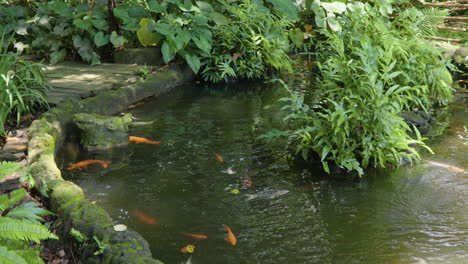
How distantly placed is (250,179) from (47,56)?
16.3ft

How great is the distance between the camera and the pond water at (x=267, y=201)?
11.0 ft

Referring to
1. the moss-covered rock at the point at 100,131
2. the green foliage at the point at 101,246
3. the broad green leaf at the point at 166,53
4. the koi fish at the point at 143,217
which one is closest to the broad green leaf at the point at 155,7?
the broad green leaf at the point at 166,53

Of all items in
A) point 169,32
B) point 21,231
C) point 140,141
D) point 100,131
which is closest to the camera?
point 21,231

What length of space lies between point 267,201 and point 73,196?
59.1 inches

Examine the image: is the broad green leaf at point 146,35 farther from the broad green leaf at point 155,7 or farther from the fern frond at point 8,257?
the fern frond at point 8,257

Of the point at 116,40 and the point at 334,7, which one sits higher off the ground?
the point at 334,7

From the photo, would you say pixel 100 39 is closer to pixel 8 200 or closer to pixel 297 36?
pixel 297 36

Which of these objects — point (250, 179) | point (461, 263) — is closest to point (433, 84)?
point (250, 179)

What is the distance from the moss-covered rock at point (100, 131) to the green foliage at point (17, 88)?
0.47 meters

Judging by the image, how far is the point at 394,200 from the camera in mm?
4086

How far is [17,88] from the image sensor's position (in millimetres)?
4848

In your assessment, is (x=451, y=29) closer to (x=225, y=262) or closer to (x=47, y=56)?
(x=47, y=56)

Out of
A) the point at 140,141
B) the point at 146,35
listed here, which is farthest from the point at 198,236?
the point at 146,35

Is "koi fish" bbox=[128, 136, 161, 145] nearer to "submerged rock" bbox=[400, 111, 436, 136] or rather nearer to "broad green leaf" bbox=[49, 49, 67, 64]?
"submerged rock" bbox=[400, 111, 436, 136]
